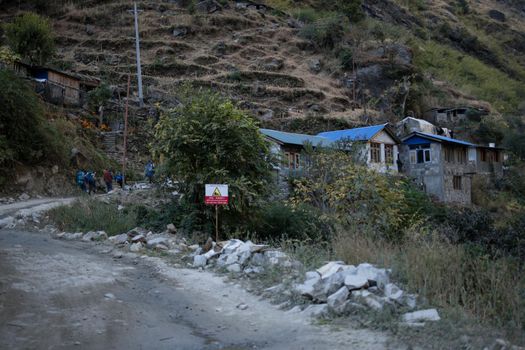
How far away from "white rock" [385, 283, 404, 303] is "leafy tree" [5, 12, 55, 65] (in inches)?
1602

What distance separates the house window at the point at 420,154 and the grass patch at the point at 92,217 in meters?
27.0

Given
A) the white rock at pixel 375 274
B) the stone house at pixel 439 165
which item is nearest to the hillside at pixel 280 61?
the stone house at pixel 439 165

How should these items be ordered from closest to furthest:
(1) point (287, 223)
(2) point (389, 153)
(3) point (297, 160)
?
1. (1) point (287, 223)
2. (3) point (297, 160)
3. (2) point (389, 153)

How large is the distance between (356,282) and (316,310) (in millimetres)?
688

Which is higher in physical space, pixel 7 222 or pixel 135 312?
pixel 7 222

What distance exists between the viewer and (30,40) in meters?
40.4

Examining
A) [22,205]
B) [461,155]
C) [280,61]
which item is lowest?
[22,205]

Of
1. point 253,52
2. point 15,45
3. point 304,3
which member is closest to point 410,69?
point 253,52

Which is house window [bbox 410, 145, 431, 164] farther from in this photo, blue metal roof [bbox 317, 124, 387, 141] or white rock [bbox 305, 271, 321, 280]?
white rock [bbox 305, 271, 321, 280]

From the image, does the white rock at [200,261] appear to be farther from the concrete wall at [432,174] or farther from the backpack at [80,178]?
the concrete wall at [432,174]

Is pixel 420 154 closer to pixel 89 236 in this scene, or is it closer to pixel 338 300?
pixel 89 236

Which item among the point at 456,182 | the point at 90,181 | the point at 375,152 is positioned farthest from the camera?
the point at 456,182

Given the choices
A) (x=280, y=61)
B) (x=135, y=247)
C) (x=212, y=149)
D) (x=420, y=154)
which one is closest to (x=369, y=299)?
(x=135, y=247)

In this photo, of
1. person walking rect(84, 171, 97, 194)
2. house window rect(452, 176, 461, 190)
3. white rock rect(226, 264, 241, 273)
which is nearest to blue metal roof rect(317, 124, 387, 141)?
house window rect(452, 176, 461, 190)
